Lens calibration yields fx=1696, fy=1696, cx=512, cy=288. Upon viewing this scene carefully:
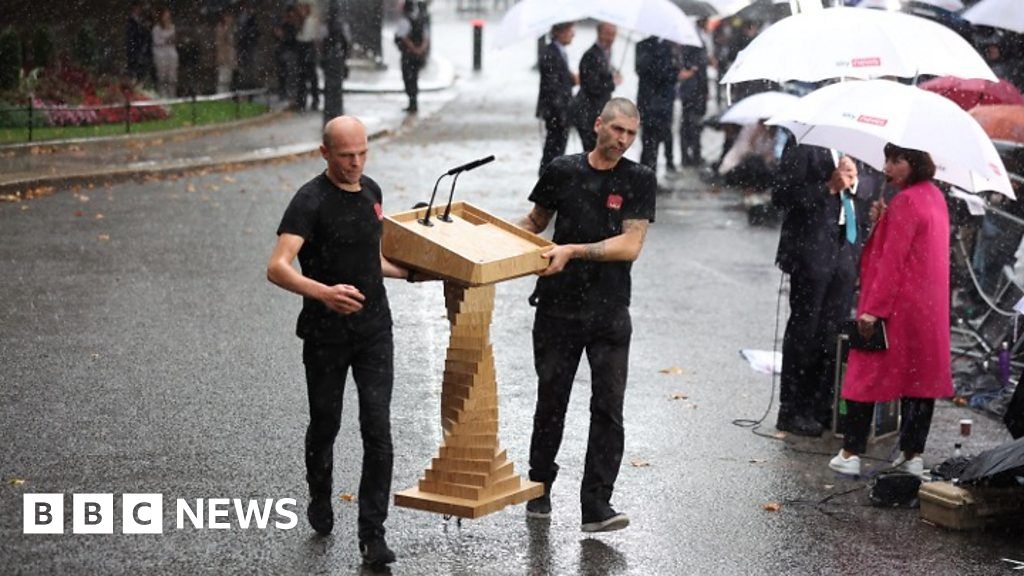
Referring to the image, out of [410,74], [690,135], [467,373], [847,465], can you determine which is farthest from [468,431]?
[410,74]

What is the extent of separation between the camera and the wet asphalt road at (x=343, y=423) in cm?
776

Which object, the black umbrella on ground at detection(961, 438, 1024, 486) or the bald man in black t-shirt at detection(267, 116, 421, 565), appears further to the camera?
the black umbrella on ground at detection(961, 438, 1024, 486)

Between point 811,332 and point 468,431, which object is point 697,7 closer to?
point 811,332

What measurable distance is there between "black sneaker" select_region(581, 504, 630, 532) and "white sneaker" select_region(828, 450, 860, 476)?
6.41 feet

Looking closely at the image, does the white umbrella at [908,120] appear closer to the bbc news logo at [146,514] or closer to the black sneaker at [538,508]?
the black sneaker at [538,508]

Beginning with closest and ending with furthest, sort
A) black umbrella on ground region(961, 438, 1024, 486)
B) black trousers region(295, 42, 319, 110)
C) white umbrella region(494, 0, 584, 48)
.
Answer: black umbrella on ground region(961, 438, 1024, 486) → white umbrella region(494, 0, 584, 48) → black trousers region(295, 42, 319, 110)

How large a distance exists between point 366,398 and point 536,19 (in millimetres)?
9881

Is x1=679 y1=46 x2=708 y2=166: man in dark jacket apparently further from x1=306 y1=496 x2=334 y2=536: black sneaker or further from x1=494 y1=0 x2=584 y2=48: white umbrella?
x1=306 y1=496 x2=334 y2=536: black sneaker

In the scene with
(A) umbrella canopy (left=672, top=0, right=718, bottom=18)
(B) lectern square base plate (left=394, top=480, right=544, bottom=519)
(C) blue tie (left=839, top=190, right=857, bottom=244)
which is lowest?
(B) lectern square base plate (left=394, top=480, right=544, bottom=519)

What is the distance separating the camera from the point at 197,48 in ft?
97.9

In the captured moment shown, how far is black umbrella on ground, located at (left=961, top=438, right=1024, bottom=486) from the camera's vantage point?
826 centimetres

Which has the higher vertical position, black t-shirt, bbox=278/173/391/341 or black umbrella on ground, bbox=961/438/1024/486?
black t-shirt, bbox=278/173/391/341

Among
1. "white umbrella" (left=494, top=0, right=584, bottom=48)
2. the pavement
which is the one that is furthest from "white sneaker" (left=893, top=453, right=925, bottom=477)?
the pavement

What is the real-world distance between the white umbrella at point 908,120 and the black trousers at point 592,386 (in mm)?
1901
